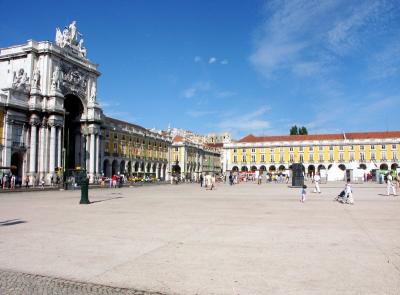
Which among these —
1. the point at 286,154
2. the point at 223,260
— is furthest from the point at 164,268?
the point at 286,154

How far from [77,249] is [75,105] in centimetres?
5166

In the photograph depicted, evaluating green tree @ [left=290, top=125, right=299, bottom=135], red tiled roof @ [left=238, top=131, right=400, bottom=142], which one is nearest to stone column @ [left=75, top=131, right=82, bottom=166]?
red tiled roof @ [left=238, top=131, right=400, bottom=142]

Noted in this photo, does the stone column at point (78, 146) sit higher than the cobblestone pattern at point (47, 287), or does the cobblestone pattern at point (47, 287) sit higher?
the stone column at point (78, 146)

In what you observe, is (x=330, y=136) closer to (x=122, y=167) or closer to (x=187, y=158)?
(x=187, y=158)

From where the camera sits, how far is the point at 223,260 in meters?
6.62

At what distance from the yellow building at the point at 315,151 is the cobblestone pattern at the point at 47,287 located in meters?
94.1

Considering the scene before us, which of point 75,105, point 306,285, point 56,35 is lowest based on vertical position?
point 306,285

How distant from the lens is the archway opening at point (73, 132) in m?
55.4

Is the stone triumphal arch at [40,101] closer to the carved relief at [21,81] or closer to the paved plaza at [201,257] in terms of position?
the carved relief at [21,81]

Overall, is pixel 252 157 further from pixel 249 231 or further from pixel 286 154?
pixel 249 231

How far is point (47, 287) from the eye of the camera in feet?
17.4

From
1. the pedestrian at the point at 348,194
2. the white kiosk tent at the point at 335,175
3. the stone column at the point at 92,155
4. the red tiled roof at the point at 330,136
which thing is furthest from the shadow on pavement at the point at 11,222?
the red tiled roof at the point at 330,136

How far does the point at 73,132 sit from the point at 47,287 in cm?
5396

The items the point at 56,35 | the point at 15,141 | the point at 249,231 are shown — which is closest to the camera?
the point at 249,231
